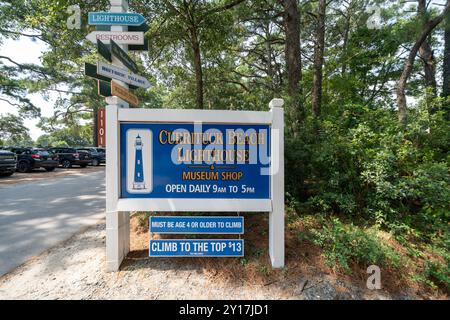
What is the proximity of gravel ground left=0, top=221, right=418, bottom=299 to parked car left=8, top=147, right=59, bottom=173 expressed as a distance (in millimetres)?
14570

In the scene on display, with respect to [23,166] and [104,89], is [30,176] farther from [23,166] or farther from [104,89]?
[104,89]

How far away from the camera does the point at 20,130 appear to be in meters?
35.8

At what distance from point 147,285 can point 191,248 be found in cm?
67

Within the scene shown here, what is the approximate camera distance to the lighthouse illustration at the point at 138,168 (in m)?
3.16

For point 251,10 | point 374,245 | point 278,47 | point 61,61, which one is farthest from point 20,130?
point 374,245

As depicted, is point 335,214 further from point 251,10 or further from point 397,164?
point 251,10

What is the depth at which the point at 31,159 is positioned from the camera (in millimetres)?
14570

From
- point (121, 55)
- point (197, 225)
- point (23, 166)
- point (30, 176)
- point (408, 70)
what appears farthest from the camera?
point (23, 166)

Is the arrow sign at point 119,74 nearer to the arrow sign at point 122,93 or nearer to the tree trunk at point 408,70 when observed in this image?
the arrow sign at point 122,93

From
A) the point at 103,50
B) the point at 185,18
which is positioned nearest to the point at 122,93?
the point at 103,50

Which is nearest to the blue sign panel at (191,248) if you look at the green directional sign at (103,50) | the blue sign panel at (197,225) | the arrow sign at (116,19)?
the blue sign panel at (197,225)

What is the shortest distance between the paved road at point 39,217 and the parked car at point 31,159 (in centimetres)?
703

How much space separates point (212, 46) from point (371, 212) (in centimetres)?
693

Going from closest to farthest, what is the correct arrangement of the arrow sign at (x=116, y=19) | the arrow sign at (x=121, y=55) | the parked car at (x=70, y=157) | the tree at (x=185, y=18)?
the arrow sign at (x=121, y=55) → the arrow sign at (x=116, y=19) → the tree at (x=185, y=18) → the parked car at (x=70, y=157)
